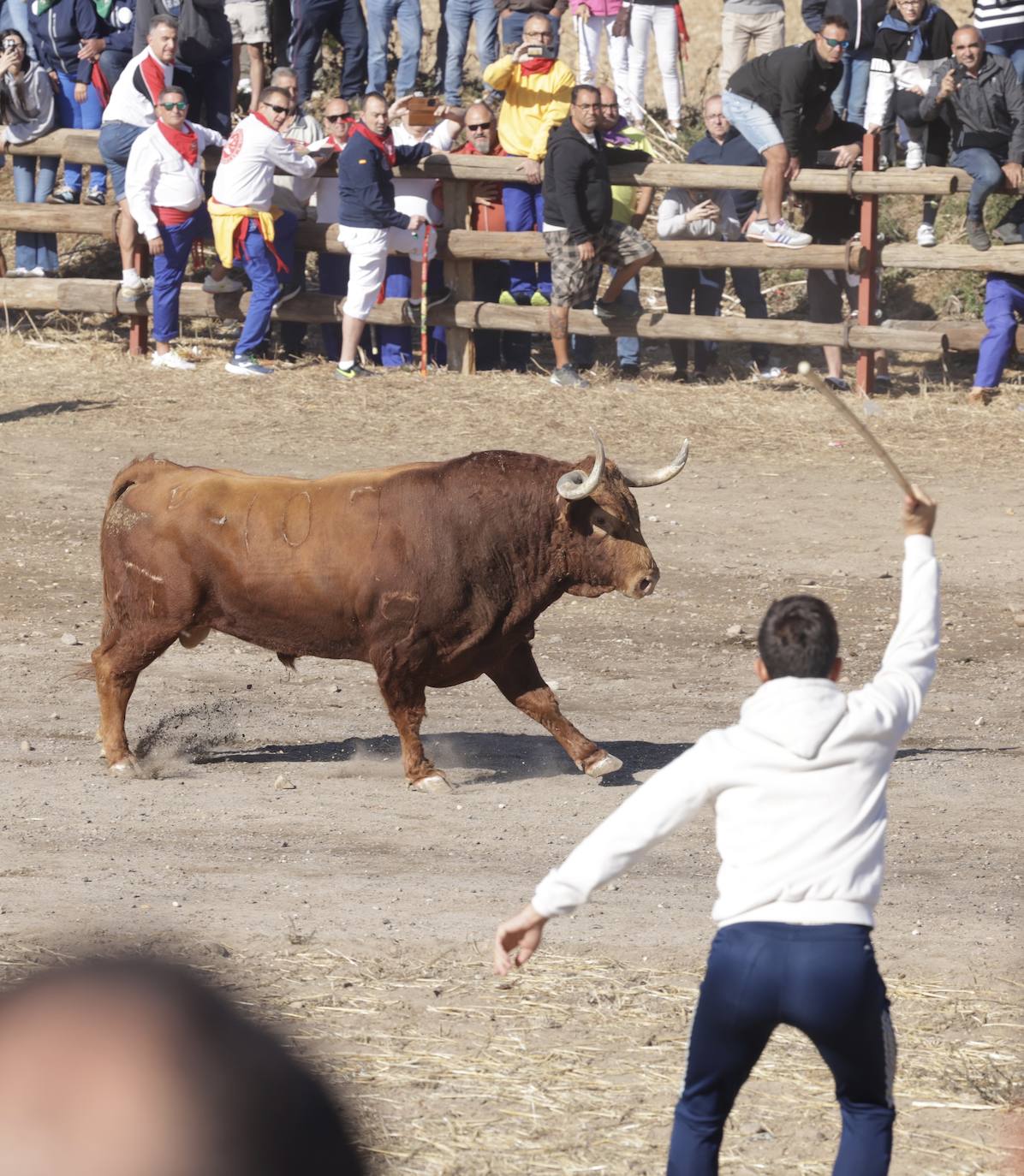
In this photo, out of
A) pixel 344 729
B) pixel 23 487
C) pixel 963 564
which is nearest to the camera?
pixel 344 729

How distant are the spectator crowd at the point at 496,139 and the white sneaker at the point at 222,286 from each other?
0.02 metres

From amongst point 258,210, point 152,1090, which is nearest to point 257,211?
point 258,210

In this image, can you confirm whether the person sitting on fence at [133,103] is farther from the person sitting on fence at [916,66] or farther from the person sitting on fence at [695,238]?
the person sitting on fence at [916,66]

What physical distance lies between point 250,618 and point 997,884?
3.38 meters

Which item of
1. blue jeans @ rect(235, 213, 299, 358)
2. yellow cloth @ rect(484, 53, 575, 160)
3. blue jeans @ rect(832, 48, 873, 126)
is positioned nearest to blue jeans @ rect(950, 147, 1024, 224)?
blue jeans @ rect(832, 48, 873, 126)

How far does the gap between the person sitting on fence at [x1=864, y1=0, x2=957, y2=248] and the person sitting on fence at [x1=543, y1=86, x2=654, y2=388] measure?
2230 mm

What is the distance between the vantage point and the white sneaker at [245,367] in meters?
15.8

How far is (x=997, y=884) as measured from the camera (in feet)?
22.4

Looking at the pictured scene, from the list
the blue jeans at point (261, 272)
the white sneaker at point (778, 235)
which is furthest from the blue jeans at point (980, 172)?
the blue jeans at point (261, 272)

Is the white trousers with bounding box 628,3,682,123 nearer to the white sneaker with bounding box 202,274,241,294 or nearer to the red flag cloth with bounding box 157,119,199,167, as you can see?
the white sneaker with bounding box 202,274,241,294

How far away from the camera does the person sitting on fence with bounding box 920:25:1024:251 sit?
14102 mm

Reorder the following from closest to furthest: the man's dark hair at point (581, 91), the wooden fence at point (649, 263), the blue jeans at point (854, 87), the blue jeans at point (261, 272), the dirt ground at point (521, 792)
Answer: the dirt ground at point (521, 792)
the man's dark hair at point (581, 91)
the wooden fence at point (649, 263)
the blue jeans at point (261, 272)
the blue jeans at point (854, 87)

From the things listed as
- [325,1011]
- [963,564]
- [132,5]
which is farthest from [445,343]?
[325,1011]

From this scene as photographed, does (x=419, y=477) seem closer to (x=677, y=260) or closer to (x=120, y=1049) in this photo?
(x=120, y=1049)
